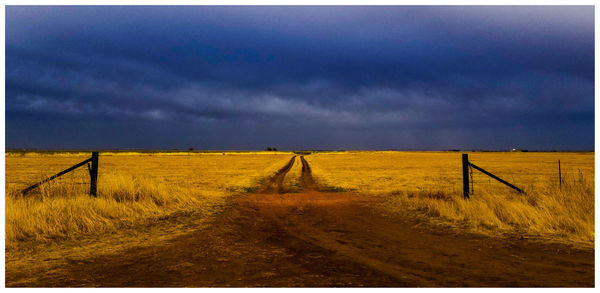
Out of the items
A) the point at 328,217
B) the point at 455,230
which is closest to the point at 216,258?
the point at 328,217

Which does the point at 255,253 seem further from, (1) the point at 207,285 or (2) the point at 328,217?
(2) the point at 328,217

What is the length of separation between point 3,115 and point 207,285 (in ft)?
22.9

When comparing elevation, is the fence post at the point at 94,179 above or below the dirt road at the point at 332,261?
above

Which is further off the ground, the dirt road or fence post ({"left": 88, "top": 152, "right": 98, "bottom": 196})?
fence post ({"left": 88, "top": 152, "right": 98, "bottom": 196})

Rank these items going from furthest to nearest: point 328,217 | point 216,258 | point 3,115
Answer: point 328,217 → point 3,115 → point 216,258

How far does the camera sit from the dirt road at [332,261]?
18.6 feet

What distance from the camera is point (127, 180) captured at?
13172 mm

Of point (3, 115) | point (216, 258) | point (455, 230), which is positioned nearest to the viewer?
point (216, 258)

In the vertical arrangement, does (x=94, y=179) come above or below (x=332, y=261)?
above

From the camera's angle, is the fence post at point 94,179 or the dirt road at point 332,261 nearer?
the dirt road at point 332,261

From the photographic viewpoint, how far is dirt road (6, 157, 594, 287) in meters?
5.68

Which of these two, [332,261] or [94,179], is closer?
[332,261]

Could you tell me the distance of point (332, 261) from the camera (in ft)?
22.0

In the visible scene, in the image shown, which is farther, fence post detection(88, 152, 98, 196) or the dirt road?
fence post detection(88, 152, 98, 196)
